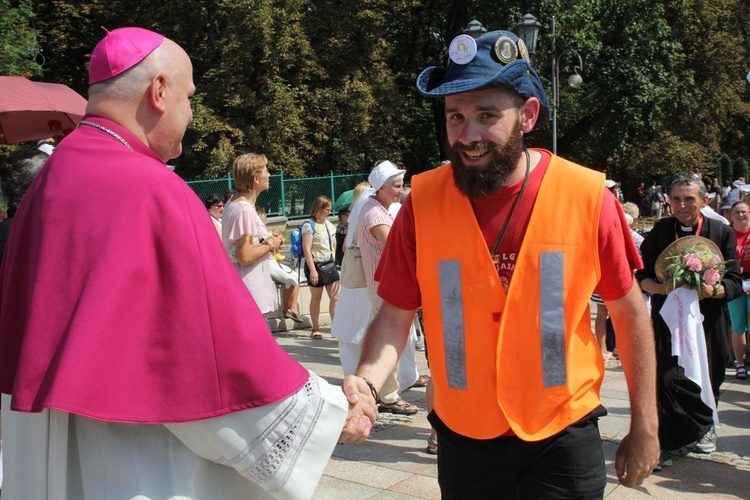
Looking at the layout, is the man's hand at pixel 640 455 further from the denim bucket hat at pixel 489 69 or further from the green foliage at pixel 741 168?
the green foliage at pixel 741 168

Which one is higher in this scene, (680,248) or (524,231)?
(524,231)

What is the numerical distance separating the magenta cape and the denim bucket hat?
1.06 metres

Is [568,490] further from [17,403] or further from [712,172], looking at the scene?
[712,172]

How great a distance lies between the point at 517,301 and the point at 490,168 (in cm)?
47

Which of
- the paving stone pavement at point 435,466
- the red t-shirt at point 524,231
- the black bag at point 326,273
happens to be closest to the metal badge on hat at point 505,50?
the red t-shirt at point 524,231

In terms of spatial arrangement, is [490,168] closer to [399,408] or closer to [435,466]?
[435,466]

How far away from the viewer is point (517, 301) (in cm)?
270

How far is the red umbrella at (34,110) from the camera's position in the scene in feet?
24.1

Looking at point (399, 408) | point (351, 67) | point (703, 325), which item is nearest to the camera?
point (703, 325)

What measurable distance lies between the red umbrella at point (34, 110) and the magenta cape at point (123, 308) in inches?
222

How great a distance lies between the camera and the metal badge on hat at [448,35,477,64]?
276cm

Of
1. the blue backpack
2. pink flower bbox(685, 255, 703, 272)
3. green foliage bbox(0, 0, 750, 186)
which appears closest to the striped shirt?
pink flower bbox(685, 255, 703, 272)

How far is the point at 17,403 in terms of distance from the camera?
202 cm

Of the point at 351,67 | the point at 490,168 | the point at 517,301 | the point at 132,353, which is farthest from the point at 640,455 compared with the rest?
the point at 351,67
